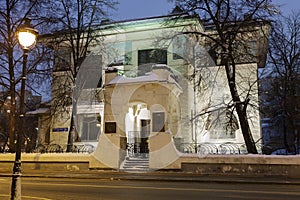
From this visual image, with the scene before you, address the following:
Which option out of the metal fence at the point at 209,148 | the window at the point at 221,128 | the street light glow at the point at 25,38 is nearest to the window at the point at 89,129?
the metal fence at the point at 209,148

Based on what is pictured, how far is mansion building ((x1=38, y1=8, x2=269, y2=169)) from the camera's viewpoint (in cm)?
2034

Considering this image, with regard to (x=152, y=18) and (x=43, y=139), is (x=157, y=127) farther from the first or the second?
(x=43, y=139)

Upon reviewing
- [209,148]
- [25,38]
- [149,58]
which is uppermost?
[149,58]

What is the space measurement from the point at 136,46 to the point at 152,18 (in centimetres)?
283

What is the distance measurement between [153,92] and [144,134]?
450 cm

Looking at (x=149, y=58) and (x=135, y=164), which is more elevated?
(x=149, y=58)

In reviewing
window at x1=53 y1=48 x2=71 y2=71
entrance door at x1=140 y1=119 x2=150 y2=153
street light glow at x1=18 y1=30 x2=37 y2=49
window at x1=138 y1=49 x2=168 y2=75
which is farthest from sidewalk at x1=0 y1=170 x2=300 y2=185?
window at x1=138 y1=49 x2=168 y2=75

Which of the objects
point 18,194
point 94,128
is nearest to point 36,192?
point 18,194

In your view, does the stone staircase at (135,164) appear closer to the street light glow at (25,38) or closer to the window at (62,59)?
the window at (62,59)

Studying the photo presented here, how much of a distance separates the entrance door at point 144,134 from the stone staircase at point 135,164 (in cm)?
188

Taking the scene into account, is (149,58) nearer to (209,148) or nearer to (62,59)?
(62,59)

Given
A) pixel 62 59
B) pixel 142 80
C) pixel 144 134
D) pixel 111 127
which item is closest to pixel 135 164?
pixel 111 127

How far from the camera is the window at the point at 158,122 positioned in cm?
1972

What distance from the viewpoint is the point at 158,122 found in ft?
65.5
